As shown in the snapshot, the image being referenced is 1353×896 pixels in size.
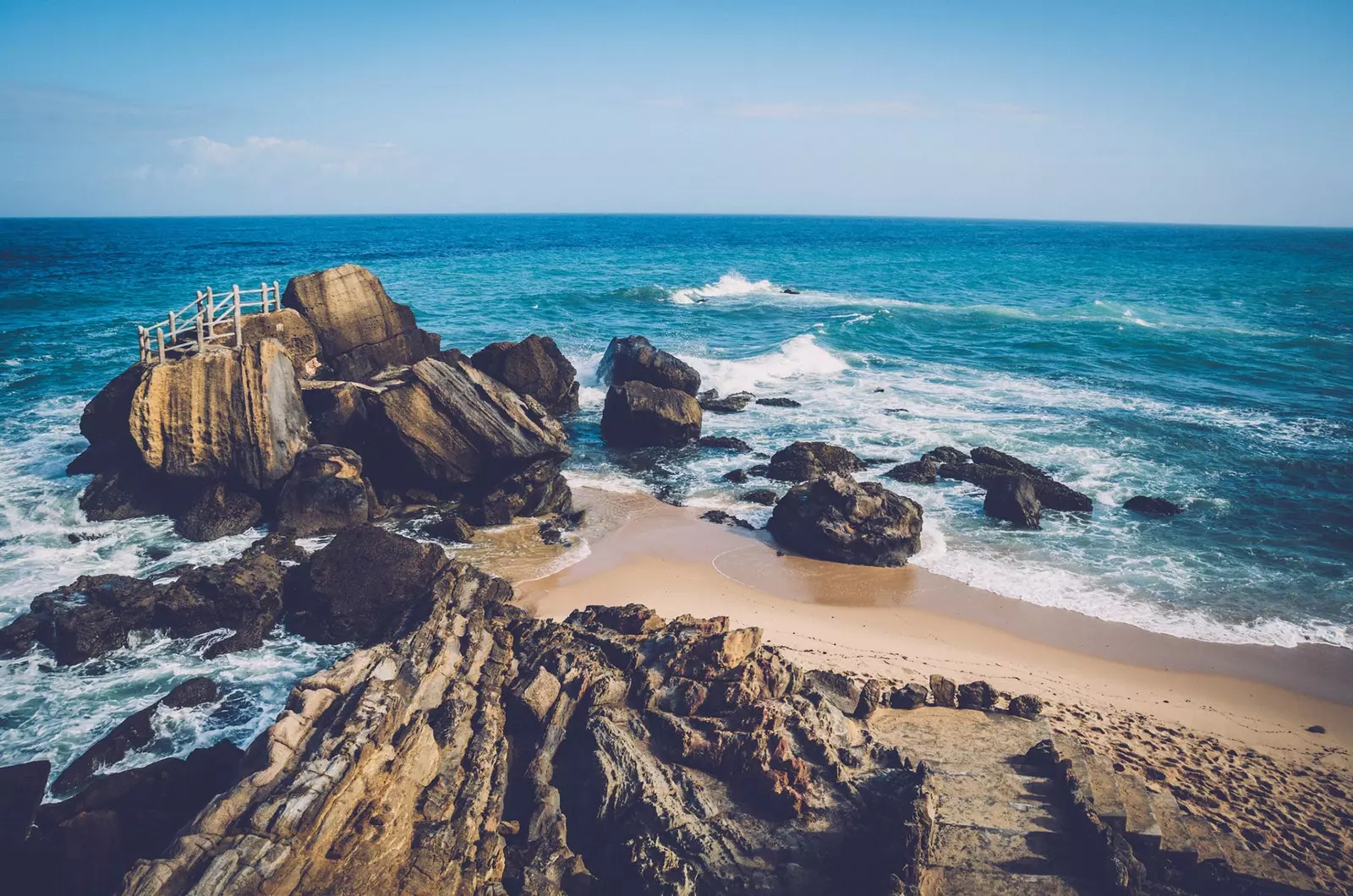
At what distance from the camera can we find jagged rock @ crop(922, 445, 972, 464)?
25266 mm

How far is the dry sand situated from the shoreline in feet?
0.12

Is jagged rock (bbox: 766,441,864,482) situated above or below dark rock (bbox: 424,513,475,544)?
above

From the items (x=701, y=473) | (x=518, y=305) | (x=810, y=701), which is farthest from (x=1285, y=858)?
(x=518, y=305)

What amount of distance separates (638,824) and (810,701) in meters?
3.19

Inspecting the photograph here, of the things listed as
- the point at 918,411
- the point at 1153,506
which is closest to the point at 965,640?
the point at 1153,506

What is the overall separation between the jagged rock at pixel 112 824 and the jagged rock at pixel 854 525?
13.1m

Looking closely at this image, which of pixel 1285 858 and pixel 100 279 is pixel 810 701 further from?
pixel 100 279

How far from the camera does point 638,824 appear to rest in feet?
29.8

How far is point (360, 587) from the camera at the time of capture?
14.8 m

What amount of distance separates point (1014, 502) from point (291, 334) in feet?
74.0

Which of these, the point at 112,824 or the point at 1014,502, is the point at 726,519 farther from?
the point at 112,824

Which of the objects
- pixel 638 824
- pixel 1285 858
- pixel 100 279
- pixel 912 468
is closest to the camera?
pixel 638 824

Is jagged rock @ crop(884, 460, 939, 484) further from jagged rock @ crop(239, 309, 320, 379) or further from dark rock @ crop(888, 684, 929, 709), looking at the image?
jagged rock @ crop(239, 309, 320, 379)

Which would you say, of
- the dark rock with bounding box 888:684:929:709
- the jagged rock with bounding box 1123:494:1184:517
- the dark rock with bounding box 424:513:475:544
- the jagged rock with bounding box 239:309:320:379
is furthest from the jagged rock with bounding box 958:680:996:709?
the jagged rock with bounding box 239:309:320:379
